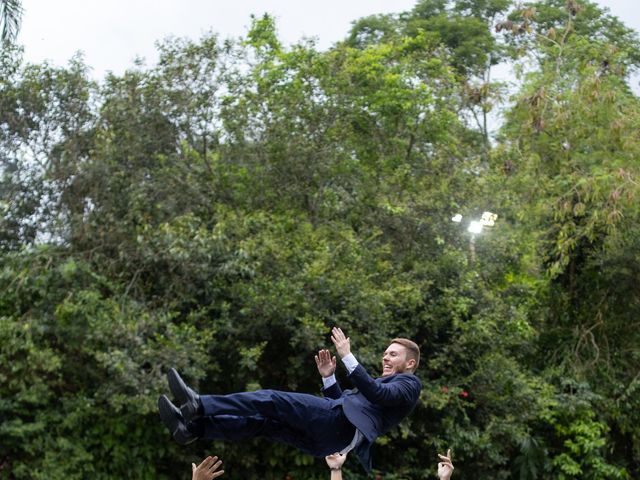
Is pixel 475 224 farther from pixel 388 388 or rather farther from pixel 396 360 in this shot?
pixel 388 388

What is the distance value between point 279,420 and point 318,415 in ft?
Answer: 0.69

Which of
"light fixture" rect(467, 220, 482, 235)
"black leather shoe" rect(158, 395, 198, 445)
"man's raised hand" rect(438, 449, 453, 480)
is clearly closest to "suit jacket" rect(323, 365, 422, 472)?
"man's raised hand" rect(438, 449, 453, 480)

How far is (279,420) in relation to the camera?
578 cm

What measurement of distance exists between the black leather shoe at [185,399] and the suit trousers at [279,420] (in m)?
0.06

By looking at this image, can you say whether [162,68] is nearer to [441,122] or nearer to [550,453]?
[441,122]

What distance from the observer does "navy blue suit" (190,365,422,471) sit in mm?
5526

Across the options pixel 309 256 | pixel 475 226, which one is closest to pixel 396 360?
pixel 309 256

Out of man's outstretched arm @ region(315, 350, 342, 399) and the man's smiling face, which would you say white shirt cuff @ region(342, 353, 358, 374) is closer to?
man's outstretched arm @ region(315, 350, 342, 399)

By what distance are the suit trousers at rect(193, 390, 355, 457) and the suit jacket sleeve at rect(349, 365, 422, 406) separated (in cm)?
30

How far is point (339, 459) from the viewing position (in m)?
5.50

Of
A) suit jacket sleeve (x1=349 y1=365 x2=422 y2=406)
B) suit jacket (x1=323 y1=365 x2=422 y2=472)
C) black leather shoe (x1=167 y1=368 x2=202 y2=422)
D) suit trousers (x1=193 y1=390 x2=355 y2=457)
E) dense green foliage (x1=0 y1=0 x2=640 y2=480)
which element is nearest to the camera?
black leather shoe (x1=167 y1=368 x2=202 y2=422)

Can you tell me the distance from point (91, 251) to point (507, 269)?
18.4 feet

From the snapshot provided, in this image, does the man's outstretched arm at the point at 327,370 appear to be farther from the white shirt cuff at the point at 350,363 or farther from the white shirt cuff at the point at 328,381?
the white shirt cuff at the point at 350,363

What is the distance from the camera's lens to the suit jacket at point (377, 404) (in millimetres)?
5680
